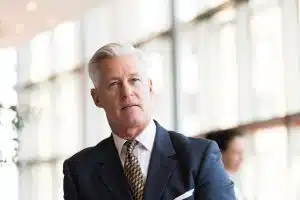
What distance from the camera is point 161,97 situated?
541 cm

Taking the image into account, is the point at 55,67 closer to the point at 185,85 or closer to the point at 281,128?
the point at 185,85

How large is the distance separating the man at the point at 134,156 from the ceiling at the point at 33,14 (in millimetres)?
5120

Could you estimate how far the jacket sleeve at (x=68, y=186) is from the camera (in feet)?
5.16

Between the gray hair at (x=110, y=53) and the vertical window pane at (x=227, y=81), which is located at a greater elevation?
the vertical window pane at (x=227, y=81)

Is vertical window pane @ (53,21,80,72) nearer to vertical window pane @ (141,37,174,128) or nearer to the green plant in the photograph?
the green plant

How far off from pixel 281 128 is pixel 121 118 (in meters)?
2.63

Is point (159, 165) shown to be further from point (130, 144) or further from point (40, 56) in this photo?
point (40, 56)

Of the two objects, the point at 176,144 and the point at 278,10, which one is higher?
the point at 278,10

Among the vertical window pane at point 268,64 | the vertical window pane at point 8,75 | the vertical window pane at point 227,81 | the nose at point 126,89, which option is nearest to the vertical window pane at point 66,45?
the vertical window pane at point 8,75

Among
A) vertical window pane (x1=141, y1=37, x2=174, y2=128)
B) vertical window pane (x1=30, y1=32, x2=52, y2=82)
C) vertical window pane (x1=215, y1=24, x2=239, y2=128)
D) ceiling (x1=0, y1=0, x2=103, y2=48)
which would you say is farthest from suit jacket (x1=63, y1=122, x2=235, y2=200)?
vertical window pane (x1=30, y1=32, x2=52, y2=82)

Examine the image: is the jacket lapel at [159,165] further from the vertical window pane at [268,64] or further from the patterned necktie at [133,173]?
the vertical window pane at [268,64]

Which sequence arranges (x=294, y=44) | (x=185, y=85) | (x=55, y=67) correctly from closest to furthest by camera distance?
(x=294, y=44), (x=185, y=85), (x=55, y=67)

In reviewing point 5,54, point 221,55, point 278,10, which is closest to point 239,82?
point 221,55

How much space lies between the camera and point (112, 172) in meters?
1.56
